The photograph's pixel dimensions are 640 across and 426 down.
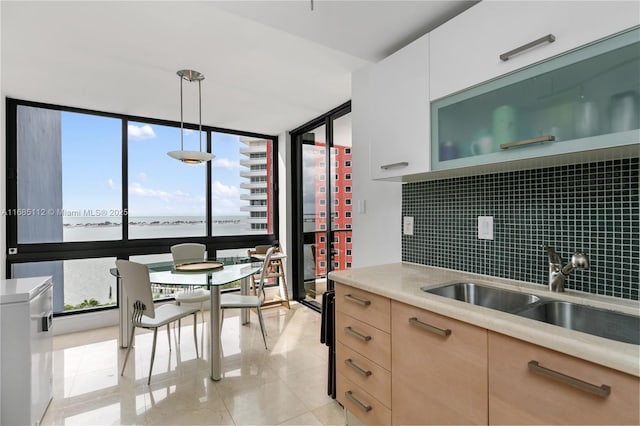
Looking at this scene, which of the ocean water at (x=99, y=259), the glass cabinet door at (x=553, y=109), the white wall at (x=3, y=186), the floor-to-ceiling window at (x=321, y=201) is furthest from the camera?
the floor-to-ceiling window at (x=321, y=201)

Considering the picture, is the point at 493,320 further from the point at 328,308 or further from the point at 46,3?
the point at 46,3

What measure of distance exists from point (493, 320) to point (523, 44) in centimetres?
108

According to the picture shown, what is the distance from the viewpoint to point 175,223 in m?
3.93

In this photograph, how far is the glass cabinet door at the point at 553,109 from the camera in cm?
101

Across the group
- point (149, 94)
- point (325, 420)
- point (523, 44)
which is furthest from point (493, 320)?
point (149, 94)

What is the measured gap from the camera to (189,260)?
10.9 feet

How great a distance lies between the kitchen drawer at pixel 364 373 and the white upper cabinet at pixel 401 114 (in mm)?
1027

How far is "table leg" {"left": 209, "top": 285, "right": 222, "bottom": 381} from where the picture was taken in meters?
2.28

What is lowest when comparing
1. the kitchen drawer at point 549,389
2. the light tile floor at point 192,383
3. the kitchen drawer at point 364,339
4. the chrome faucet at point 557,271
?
the light tile floor at point 192,383

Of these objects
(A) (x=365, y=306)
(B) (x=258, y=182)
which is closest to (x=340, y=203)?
(B) (x=258, y=182)

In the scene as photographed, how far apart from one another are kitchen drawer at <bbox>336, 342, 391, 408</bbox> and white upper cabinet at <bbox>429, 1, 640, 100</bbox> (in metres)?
1.40

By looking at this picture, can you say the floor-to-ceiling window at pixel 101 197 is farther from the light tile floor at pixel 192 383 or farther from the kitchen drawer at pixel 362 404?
the kitchen drawer at pixel 362 404

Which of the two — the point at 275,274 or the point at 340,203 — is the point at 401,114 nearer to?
the point at 340,203

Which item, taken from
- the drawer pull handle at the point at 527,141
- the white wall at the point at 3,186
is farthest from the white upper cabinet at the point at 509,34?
the white wall at the point at 3,186
